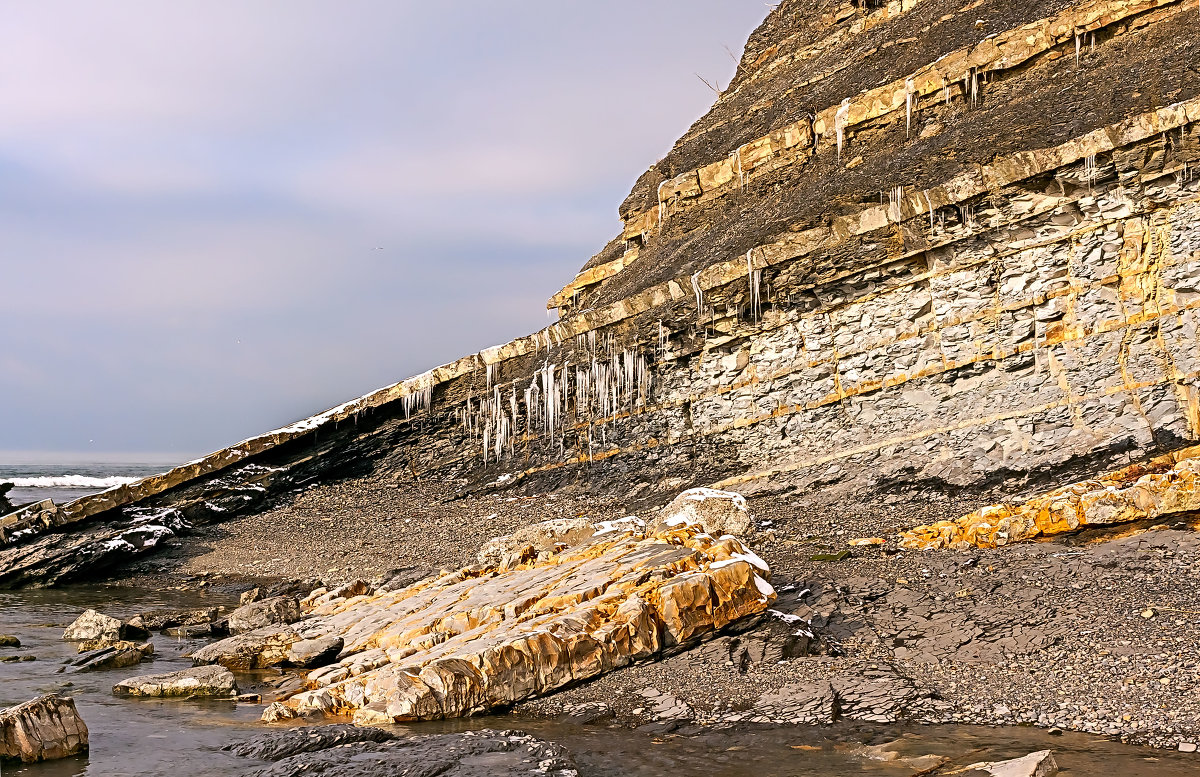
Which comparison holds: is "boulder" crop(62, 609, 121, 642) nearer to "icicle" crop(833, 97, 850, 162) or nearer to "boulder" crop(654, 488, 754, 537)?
"boulder" crop(654, 488, 754, 537)

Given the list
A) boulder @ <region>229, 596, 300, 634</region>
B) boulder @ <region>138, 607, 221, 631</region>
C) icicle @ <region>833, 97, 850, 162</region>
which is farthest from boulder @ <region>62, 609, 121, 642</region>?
icicle @ <region>833, 97, 850, 162</region>

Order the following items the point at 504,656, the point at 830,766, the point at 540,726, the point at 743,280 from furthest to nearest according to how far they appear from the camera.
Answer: the point at 743,280 → the point at 504,656 → the point at 540,726 → the point at 830,766

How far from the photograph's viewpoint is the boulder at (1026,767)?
6820 mm

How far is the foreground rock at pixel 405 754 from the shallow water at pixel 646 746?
0.42m

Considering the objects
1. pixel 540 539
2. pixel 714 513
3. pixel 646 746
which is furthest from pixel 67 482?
pixel 646 746

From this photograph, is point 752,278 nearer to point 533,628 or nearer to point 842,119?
point 842,119

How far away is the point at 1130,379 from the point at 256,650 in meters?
17.5

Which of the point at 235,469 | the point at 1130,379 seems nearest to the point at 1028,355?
the point at 1130,379

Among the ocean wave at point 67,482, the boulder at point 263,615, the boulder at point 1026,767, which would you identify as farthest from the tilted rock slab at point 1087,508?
the ocean wave at point 67,482

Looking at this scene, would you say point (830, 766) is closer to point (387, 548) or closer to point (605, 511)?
point (605, 511)

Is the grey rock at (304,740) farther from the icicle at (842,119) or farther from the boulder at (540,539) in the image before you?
the icicle at (842,119)

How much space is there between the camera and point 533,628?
11.0 metres

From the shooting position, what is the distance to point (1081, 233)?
1756 cm

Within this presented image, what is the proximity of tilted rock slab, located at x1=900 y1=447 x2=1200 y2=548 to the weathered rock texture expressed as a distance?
469 cm
